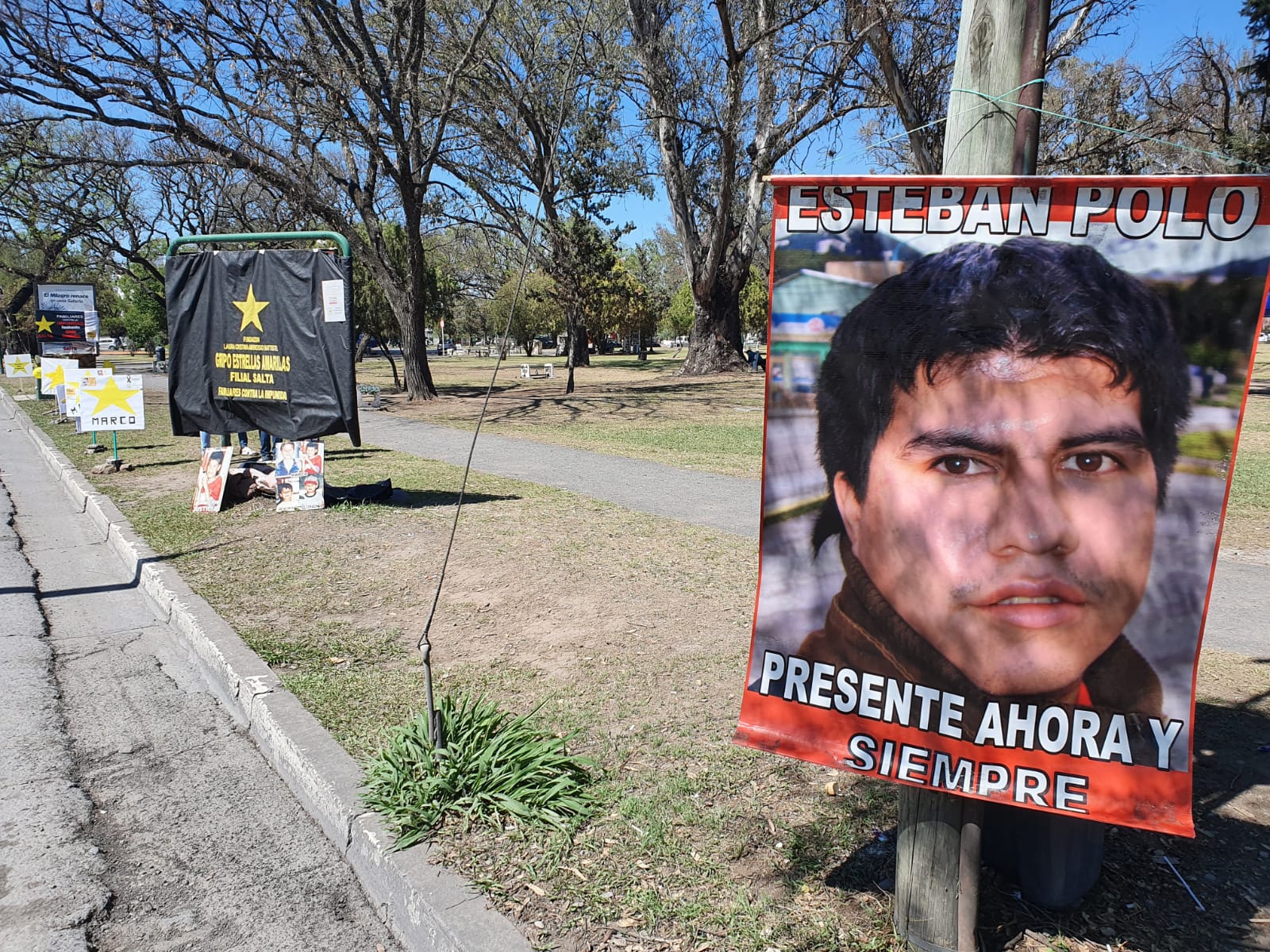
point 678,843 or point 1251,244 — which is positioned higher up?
point 1251,244

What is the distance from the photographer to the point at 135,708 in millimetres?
4914

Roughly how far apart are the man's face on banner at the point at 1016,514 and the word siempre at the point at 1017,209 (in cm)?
34

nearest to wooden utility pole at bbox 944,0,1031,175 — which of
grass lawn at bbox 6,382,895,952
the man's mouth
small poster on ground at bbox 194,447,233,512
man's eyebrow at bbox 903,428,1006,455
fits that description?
man's eyebrow at bbox 903,428,1006,455

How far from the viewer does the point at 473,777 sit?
3533 mm

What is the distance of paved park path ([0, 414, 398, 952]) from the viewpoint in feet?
10.1

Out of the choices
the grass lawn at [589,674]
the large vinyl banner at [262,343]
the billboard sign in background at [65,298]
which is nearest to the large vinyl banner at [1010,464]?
the grass lawn at [589,674]

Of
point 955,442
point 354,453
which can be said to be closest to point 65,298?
point 354,453

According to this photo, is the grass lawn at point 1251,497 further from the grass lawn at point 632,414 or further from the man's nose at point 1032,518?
the grass lawn at point 632,414

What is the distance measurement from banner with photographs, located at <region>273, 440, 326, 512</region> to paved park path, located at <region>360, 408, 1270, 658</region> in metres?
2.90

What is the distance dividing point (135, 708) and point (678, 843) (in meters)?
3.38

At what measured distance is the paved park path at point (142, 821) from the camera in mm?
3076

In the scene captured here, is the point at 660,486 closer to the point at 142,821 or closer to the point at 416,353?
the point at 142,821

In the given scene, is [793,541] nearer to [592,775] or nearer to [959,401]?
[959,401]

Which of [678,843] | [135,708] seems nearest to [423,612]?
[135,708]
